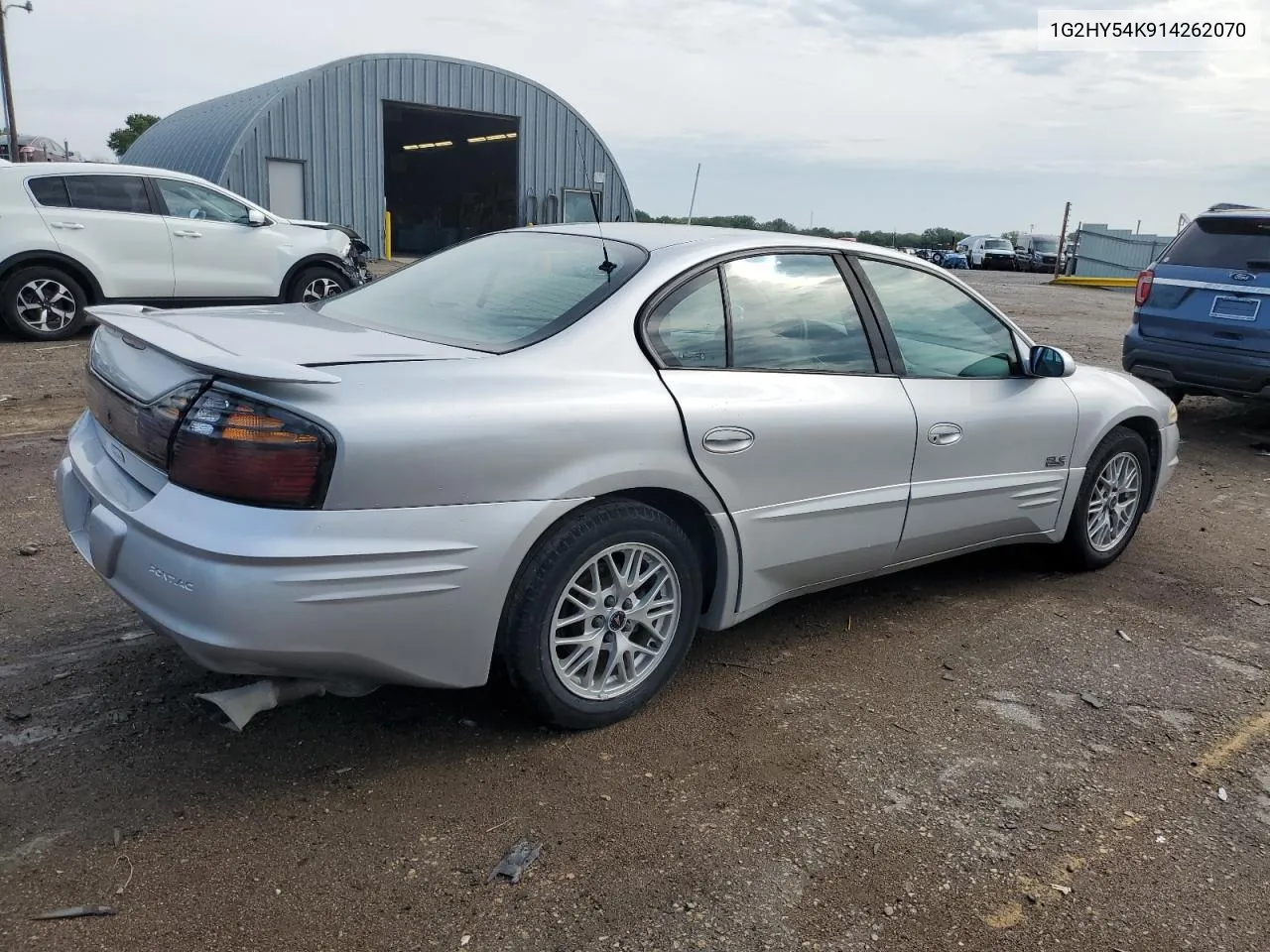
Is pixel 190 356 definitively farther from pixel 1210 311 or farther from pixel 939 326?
pixel 1210 311

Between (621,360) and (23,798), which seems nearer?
(23,798)

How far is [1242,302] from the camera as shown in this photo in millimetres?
7570

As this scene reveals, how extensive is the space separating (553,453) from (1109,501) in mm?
3171

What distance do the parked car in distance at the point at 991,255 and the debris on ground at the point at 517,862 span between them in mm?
40225

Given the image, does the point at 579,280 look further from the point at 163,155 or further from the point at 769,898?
the point at 163,155

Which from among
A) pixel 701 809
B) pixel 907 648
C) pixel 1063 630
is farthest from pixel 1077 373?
pixel 701 809

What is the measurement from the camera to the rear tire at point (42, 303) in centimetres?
972

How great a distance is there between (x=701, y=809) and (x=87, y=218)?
9.66 meters

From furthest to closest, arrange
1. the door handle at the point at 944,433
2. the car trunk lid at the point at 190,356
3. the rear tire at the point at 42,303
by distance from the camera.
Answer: the rear tire at the point at 42,303 → the door handle at the point at 944,433 → the car trunk lid at the point at 190,356

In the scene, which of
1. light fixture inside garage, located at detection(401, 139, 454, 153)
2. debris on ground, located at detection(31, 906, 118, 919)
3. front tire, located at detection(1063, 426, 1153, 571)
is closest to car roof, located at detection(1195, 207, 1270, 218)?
front tire, located at detection(1063, 426, 1153, 571)

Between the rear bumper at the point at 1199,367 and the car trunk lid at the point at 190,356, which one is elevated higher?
the car trunk lid at the point at 190,356

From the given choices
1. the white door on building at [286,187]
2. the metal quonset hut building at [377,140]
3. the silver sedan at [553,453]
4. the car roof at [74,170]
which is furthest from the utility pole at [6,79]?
the silver sedan at [553,453]

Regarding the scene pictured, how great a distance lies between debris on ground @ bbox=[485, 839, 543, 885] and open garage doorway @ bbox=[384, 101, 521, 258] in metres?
23.5

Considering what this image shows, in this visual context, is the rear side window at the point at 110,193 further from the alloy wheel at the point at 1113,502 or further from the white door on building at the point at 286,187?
the white door on building at the point at 286,187
